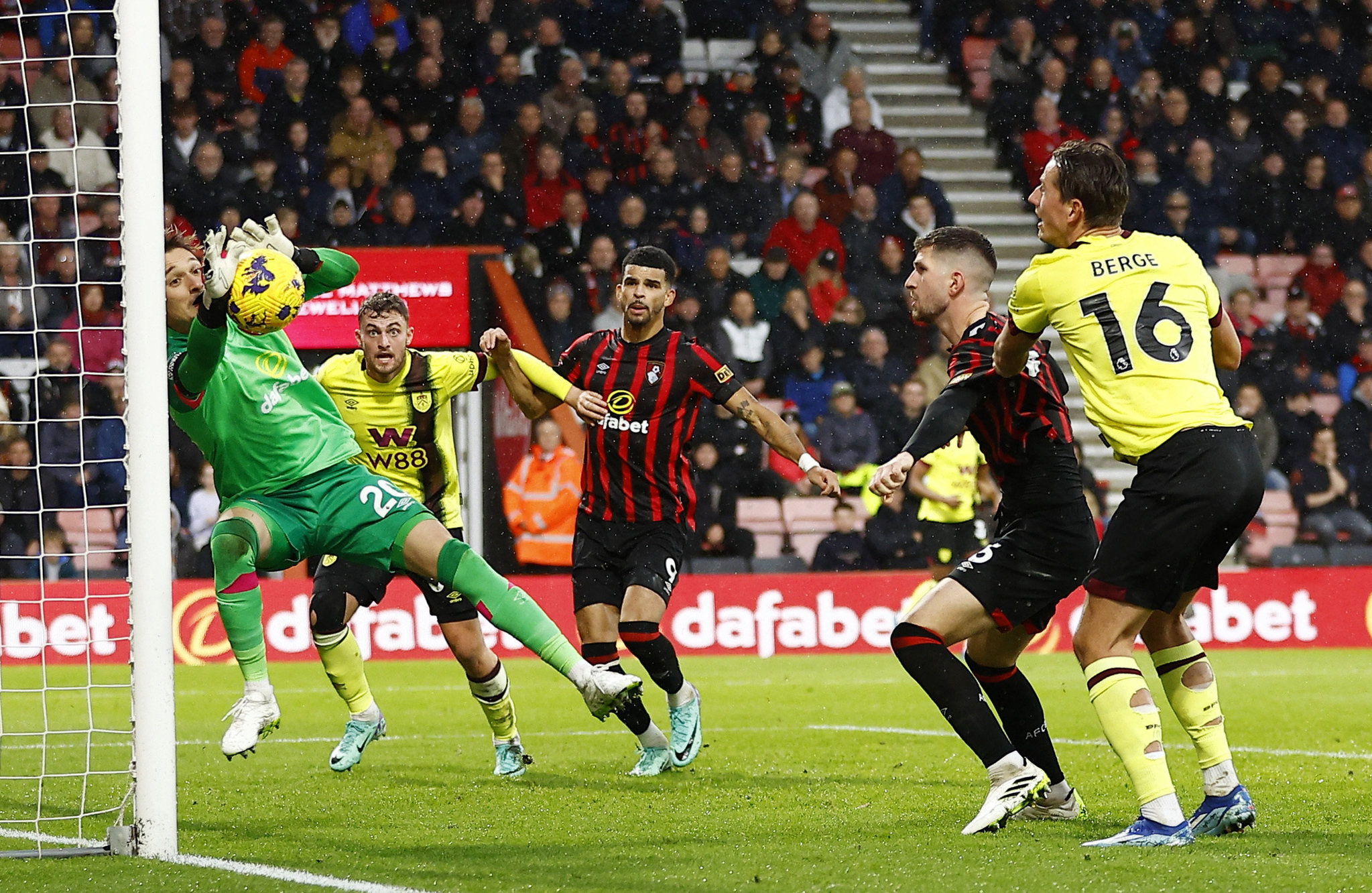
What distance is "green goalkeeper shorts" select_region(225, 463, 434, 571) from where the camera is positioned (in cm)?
603

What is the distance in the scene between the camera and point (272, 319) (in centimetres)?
582

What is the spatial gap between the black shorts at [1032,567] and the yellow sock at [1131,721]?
0.51m

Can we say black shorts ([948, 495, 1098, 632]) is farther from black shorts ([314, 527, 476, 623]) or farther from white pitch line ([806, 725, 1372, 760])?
black shorts ([314, 527, 476, 623])

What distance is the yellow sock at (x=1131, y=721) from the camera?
197 inches

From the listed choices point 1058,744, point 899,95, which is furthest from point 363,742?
point 899,95

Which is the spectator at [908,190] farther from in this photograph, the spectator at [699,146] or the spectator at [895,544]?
the spectator at [895,544]

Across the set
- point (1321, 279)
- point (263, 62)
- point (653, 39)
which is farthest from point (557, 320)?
point (1321, 279)

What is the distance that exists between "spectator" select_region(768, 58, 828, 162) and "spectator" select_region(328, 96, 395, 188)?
427cm

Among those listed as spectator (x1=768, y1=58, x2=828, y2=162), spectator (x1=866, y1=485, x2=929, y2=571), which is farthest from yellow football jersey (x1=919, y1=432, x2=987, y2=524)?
spectator (x1=768, y1=58, x2=828, y2=162)

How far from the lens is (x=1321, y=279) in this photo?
1833 centimetres

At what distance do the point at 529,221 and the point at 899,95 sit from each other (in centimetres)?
570

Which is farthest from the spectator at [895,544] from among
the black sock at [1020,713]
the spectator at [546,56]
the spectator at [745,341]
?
the black sock at [1020,713]

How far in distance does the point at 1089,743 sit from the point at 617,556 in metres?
2.70

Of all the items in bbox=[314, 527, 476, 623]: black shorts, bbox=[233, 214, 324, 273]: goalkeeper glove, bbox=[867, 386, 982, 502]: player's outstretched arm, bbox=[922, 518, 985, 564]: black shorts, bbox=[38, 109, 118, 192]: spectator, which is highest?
bbox=[38, 109, 118, 192]: spectator
